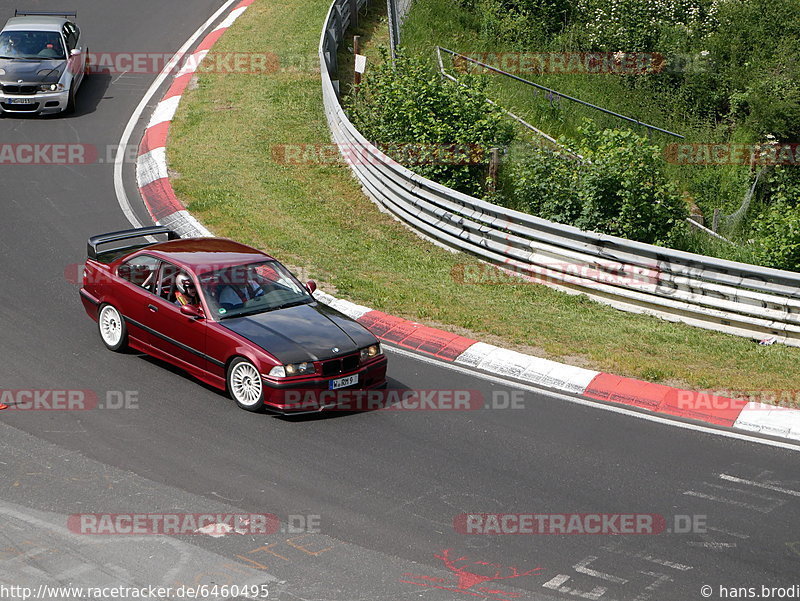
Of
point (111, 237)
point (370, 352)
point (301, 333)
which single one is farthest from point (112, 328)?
point (370, 352)

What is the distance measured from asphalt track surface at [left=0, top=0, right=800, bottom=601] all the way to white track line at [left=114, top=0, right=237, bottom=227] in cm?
521

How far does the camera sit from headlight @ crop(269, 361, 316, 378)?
9922 mm

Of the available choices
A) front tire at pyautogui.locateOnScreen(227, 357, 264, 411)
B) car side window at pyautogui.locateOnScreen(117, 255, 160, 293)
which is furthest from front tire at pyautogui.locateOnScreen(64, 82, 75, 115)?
front tire at pyautogui.locateOnScreen(227, 357, 264, 411)

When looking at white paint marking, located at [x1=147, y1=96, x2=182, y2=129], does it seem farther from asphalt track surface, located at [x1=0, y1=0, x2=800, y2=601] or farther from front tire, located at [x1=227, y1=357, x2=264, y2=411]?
front tire, located at [x1=227, y1=357, x2=264, y2=411]

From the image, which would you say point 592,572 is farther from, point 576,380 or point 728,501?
point 576,380

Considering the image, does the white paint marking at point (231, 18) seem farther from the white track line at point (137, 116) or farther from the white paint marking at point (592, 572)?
the white paint marking at point (592, 572)

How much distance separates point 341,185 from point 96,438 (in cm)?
1010

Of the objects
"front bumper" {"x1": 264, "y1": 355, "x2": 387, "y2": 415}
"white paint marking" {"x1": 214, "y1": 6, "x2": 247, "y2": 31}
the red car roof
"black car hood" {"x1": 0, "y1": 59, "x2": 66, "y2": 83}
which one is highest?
"white paint marking" {"x1": 214, "y1": 6, "x2": 247, "y2": 31}

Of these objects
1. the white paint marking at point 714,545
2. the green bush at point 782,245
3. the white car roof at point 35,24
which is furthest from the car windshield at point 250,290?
the white car roof at point 35,24

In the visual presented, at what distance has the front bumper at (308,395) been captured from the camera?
9.95 meters

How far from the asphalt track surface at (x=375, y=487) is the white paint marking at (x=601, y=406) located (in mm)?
98

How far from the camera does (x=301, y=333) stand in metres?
10.4

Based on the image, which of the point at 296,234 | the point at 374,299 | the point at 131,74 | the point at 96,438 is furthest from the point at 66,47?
the point at 96,438

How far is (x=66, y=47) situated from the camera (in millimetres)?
22188
